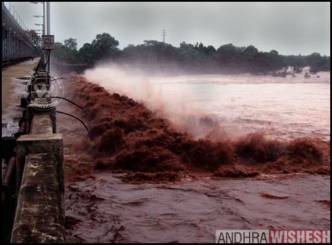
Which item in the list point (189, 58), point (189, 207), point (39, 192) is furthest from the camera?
point (189, 58)

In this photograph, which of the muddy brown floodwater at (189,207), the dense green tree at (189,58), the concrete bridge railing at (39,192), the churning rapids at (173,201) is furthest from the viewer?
the dense green tree at (189,58)

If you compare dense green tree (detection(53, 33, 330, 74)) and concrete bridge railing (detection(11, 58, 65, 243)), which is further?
dense green tree (detection(53, 33, 330, 74))

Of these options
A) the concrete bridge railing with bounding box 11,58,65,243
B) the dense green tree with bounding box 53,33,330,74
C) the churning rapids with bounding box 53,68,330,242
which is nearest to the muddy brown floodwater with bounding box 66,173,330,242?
the churning rapids with bounding box 53,68,330,242

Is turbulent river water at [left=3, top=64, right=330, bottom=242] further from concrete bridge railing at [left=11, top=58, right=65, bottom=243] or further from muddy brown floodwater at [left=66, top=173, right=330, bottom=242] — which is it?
concrete bridge railing at [left=11, top=58, right=65, bottom=243]

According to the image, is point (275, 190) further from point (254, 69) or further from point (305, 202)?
point (254, 69)

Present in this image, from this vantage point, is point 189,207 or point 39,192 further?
point 189,207

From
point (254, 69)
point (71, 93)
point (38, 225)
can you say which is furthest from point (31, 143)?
point (254, 69)

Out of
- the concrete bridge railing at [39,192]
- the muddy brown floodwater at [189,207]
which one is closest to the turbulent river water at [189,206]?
the muddy brown floodwater at [189,207]

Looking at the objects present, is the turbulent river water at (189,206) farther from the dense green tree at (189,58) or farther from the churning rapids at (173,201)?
the dense green tree at (189,58)

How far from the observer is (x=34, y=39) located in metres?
10.8

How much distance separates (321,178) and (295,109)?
13630mm

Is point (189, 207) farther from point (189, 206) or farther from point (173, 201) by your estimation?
point (173, 201)

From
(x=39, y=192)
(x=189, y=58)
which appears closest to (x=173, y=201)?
(x=39, y=192)

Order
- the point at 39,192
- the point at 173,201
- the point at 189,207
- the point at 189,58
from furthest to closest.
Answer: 1. the point at 189,58
2. the point at 173,201
3. the point at 189,207
4. the point at 39,192
